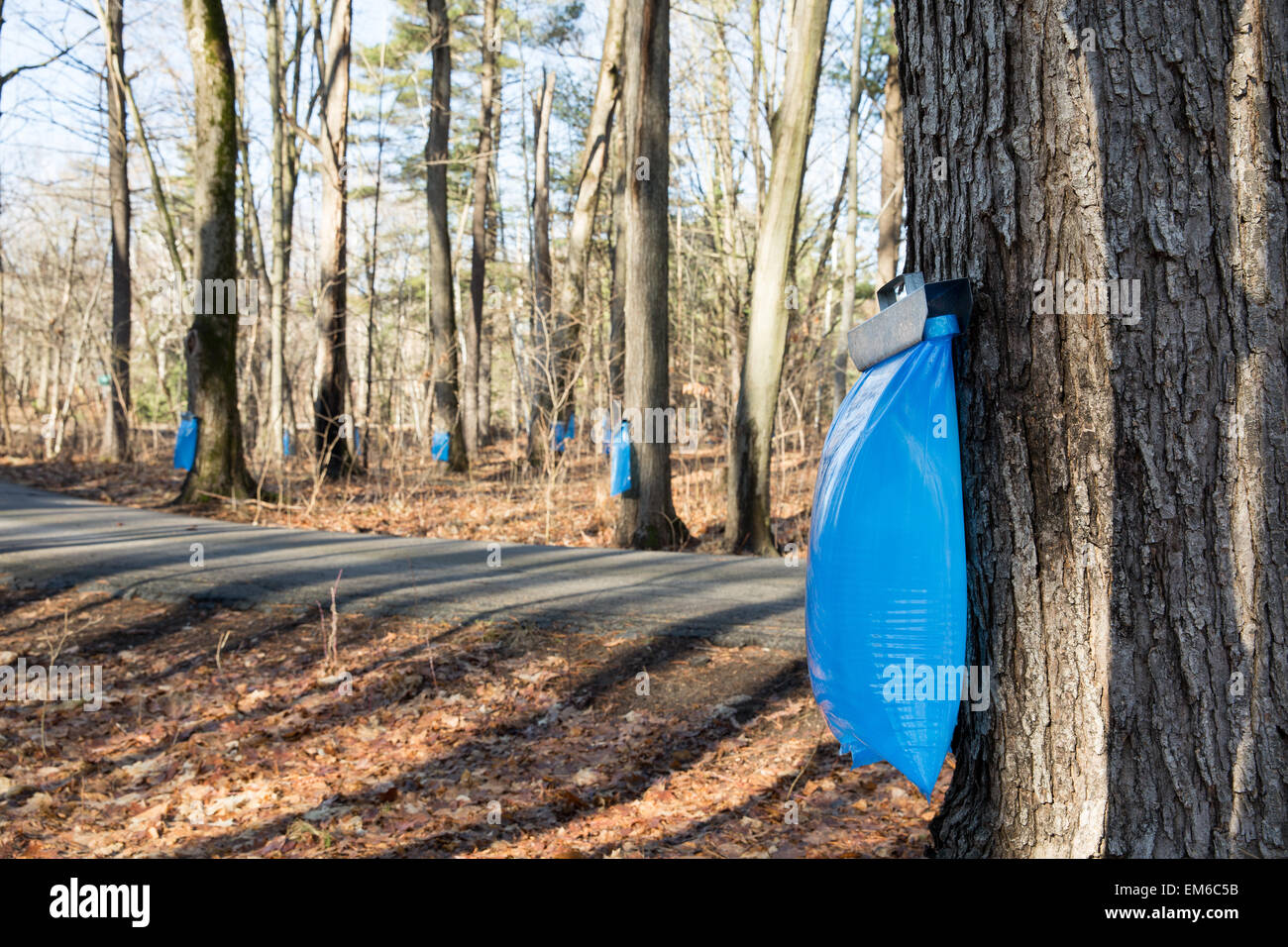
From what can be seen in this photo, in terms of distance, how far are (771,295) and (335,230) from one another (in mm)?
8685

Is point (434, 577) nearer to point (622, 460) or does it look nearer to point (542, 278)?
point (622, 460)

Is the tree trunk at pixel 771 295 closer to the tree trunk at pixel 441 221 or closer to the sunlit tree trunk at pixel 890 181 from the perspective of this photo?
the sunlit tree trunk at pixel 890 181

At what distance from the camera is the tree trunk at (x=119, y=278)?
17359 mm

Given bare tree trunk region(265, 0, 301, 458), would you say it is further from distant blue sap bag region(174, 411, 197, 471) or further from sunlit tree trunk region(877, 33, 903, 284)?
sunlit tree trunk region(877, 33, 903, 284)

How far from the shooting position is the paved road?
203 inches

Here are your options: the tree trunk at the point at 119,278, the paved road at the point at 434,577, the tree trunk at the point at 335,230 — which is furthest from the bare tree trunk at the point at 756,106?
the tree trunk at the point at 119,278

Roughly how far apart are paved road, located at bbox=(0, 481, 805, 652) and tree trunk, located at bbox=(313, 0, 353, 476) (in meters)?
5.79

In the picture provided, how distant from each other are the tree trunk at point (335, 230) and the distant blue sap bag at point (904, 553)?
42.5ft

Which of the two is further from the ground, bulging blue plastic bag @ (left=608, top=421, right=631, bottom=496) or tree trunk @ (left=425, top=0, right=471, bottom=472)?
tree trunk @ (left=425, top=0, right=471, bottom=472)

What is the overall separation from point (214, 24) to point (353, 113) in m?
16.4

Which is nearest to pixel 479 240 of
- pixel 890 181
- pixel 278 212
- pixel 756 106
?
pixel 278 212

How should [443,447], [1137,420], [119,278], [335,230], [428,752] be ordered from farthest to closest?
1. [119,278]
2. [443,447]
3. [335,230]
4. [428,752]
5. [1137,420]

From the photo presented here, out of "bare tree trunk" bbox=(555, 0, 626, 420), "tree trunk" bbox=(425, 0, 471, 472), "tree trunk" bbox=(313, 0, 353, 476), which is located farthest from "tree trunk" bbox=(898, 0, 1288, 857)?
"tree trunk" bbox=(425, 0, 471, 472)

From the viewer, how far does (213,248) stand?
33.4 ft
